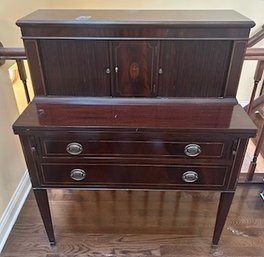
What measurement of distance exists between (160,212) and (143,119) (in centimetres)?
84

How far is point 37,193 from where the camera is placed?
1.32 metres

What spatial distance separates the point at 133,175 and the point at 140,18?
722 millimetres

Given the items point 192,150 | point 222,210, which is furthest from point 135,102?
point 222,210

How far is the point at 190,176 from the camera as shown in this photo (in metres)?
1.22

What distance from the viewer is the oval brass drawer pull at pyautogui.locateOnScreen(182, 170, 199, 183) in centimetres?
121

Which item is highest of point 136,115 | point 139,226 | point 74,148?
point 136,115

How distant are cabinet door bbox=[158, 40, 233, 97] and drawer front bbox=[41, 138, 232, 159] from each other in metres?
0.31

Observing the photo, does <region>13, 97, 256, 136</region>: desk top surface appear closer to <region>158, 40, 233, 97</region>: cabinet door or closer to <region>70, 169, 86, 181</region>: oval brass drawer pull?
<region>158, 40, 233, 97</region>: cabinet door

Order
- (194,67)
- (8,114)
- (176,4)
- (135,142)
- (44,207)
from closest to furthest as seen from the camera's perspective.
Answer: (135,142) → (194,67) → (44,207) → (8,114) → (176,4)

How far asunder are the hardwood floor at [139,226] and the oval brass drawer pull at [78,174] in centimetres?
53

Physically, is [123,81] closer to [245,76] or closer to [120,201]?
[120,201]

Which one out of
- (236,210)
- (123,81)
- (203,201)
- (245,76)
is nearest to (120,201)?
(203,201)

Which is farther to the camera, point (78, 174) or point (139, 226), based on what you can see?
point (139, 226)

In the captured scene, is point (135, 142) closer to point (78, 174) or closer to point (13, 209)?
point (78, 174)
